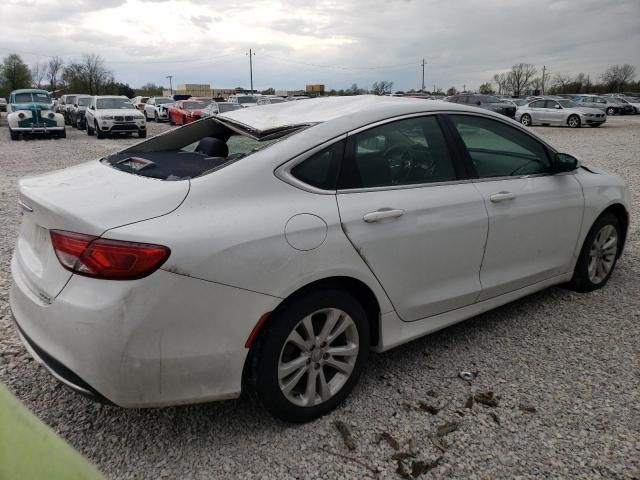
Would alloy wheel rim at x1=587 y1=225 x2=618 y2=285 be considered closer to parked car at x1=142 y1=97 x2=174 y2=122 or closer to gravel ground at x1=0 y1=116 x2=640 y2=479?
gravel ground at x1=0 y1=116 x2=640 y2=479

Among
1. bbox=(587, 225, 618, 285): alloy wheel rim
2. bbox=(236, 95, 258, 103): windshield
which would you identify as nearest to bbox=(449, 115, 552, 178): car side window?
bbox=(587, 225, 618, 285): alloy wheel rim

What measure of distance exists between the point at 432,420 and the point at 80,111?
1064 inches

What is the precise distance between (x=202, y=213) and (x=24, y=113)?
71.2ft

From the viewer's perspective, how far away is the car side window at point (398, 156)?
274 cm

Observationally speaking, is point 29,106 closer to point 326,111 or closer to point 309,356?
point 326,111

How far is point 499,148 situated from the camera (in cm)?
358

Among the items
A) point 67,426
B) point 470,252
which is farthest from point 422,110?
point 67,426

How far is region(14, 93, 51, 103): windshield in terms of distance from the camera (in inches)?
838

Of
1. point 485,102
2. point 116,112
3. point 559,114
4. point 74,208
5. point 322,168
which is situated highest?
point 485,102

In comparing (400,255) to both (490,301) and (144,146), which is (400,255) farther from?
(144,146)

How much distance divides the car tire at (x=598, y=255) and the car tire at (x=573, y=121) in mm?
25310

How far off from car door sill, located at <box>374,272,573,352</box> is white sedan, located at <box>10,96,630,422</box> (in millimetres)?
11

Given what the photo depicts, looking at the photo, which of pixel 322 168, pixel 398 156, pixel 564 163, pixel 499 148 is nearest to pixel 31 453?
pixel 322 168

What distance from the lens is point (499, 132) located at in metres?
3.57
